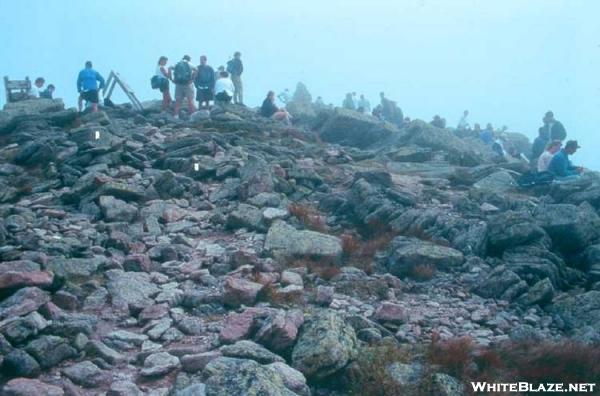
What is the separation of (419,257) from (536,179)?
28.4 feet

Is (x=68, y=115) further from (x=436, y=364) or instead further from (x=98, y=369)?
(x=436, y=364)

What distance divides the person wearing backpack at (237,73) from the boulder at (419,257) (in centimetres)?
1876

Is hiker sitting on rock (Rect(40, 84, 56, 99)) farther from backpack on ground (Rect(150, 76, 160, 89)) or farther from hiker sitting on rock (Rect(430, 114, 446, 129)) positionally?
hiker sitting on rock (Rect(430, 114, 446, 129))

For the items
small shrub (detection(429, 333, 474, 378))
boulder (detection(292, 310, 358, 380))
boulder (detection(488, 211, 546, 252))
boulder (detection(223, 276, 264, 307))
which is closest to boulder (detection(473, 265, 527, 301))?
boulder (detection(488, 211, 546, 252))

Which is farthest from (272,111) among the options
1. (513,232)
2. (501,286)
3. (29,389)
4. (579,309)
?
(29,389)

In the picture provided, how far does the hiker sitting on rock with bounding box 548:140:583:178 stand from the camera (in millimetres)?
19156

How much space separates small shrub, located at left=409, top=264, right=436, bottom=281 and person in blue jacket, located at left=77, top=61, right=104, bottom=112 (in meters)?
16.4

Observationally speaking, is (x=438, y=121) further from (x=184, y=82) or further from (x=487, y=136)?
(x=184, y=82)

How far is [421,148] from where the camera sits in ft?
84.6

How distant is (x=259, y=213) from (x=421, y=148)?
12730mm

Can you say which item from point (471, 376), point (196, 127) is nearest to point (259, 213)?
point (471, 376)

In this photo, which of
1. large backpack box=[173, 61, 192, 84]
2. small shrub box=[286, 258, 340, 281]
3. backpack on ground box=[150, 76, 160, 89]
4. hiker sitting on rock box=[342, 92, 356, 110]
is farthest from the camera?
hiker sitting on rock box=[342, 92, 356, 110]

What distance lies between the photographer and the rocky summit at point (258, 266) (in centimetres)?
828

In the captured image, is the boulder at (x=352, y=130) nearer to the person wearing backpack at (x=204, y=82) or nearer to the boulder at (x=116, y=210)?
the person wearing backpack at (x=204, y=82)
